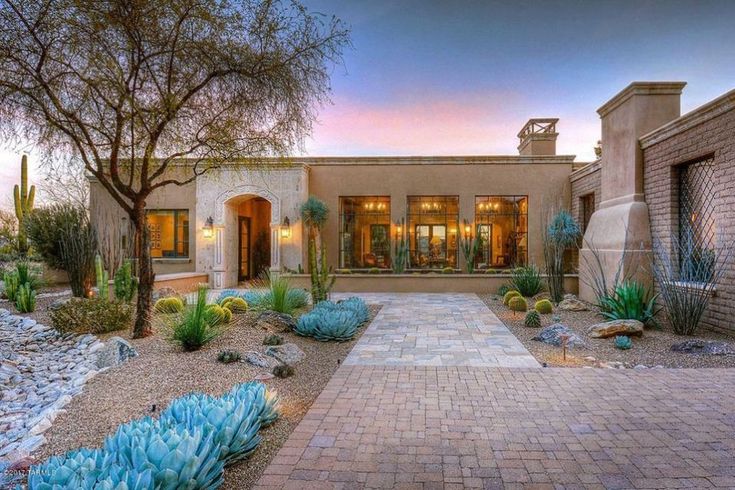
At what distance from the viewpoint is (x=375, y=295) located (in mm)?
12234

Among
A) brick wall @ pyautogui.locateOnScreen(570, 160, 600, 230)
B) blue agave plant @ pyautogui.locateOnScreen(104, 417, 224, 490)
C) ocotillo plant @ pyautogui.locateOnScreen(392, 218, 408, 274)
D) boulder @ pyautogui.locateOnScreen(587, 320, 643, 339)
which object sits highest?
brick wall @ pyautogui.locateOnScreen(570, 160, 600, 230)

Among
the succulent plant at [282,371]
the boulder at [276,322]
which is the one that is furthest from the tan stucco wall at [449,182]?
the succulent plant at [282,371]

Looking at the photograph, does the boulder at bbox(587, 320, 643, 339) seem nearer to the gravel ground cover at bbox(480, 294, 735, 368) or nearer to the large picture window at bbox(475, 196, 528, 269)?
the gravel ground cover at bbox(480, 294, 735, 368)

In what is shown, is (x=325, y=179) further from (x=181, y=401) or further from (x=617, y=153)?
(x=181, y=401)

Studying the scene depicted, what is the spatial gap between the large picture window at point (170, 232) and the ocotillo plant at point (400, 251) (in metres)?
7.75

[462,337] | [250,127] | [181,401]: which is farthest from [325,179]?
[181,401]

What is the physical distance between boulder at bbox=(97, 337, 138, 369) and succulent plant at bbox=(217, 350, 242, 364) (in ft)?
4.04

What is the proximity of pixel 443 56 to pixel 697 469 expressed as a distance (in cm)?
1164

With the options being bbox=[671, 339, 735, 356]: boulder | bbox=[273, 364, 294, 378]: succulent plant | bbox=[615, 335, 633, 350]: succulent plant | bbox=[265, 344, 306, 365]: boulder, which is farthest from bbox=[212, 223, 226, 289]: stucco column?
bbox=[671, 339, 735, 356]: boulder

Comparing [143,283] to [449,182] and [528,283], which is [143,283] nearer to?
[528,283]

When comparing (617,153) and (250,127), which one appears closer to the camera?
(250,127)

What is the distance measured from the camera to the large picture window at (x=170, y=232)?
50.5 feet

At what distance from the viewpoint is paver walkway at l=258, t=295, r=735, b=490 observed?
2637 mm

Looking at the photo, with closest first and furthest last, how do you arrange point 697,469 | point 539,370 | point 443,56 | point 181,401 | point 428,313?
point 697,469 < point 181,401 < point 539,370 < point 428,313 < point 443,56
